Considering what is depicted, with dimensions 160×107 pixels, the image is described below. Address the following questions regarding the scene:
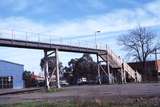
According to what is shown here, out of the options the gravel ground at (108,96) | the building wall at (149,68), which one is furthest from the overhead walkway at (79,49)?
the building wall at (149,68)

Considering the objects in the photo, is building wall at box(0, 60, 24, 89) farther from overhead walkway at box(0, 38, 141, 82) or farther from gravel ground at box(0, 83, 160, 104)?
gravel ground at box(0, 83, 160, 104)

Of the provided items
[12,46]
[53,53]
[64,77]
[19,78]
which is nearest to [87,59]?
[64,77]

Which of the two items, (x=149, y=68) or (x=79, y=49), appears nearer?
(x=79, y=49)

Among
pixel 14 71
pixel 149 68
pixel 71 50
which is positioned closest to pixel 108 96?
pixel 71 50

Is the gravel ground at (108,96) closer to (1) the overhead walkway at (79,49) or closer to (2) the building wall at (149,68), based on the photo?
(1) the overhead walkway at (79,49)

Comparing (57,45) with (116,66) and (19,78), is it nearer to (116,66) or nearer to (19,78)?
(116,66)

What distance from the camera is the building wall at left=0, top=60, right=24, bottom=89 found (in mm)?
100225

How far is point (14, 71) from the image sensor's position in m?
104

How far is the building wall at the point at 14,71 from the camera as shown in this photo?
100m

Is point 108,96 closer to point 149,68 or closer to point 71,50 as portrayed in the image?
point 71,50

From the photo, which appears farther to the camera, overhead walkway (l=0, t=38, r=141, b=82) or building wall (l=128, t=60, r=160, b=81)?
building wall (l=128, t=60, r=160, b=81)

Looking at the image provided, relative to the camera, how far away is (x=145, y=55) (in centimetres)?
10731

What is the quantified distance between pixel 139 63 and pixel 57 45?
47202 millimetres

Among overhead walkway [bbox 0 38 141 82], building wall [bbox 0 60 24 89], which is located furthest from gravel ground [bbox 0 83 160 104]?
building wall [bbox 0 60 24 89]
